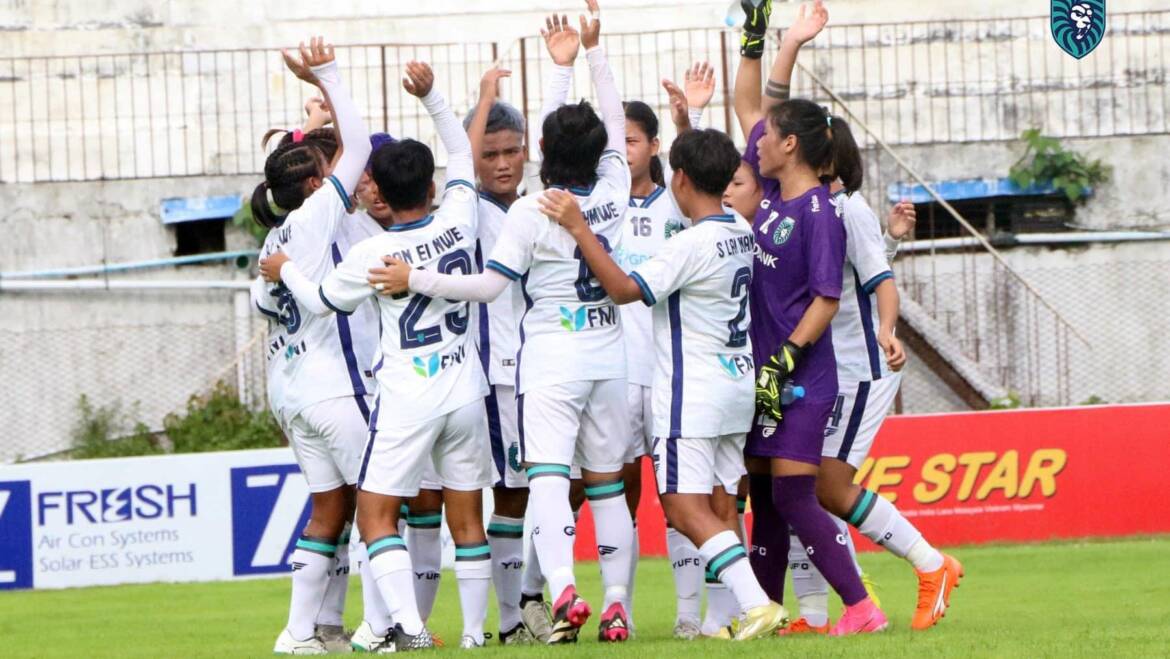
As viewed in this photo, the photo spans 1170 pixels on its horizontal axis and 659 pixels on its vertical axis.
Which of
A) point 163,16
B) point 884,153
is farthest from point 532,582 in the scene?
point 163,16

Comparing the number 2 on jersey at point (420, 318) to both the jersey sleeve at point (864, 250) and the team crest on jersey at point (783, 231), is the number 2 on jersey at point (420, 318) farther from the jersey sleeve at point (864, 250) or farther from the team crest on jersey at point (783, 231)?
the jersey sleeve at point (864, 250)

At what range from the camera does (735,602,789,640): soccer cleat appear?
256 inches

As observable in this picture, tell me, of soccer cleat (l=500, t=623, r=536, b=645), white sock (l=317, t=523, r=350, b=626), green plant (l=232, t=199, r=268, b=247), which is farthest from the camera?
green plant (l=232, t=199, r=268, b=247)

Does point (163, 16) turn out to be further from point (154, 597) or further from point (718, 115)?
point (154, 597)

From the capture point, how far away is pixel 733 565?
21.6ft

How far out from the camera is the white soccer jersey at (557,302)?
22.2 ft

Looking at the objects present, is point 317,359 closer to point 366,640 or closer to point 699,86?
point 366,640

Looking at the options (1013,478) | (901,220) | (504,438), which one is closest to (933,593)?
(901,220)

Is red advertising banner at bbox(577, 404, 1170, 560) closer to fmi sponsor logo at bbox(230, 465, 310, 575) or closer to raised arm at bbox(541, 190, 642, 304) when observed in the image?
fmi sponsor logo at bbox(230, 465, 310, 575)

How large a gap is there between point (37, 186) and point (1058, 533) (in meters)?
11.1

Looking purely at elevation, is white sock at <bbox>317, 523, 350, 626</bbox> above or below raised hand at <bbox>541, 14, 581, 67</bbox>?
below

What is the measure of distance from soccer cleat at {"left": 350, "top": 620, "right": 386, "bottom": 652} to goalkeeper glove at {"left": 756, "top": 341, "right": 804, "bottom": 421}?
1.85 m

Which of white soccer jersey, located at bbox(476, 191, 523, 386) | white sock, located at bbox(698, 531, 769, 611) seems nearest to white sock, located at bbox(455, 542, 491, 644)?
white soccer jersey, located at bbox(476, 191, 523, 386)

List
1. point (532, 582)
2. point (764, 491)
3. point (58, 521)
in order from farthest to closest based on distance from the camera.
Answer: point (58, 521), point (532, 582), point (764, 491)
